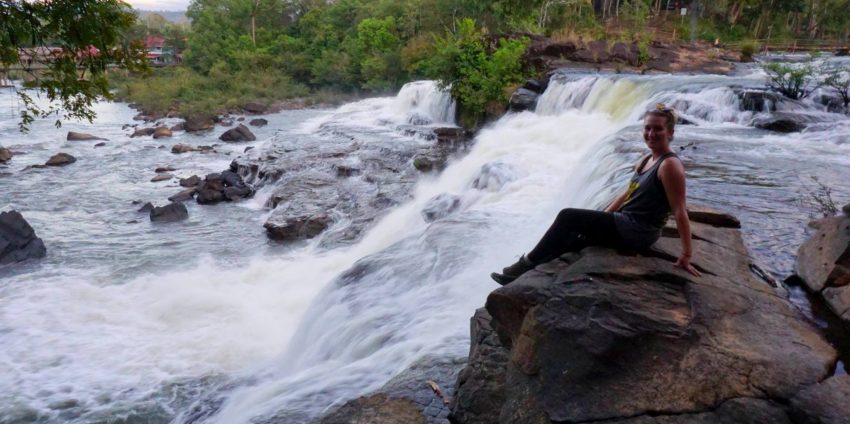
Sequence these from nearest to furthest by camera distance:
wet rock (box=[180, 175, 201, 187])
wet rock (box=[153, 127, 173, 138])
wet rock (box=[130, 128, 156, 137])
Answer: wet rock (box=[180, 175, 201, 187]), wet rock (box=[153, 127, 173, 138]), wet rock (box=[130, 128, 156, 137])

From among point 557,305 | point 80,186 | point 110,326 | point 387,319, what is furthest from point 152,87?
point 557,305

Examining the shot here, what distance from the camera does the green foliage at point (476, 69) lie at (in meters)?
19.4

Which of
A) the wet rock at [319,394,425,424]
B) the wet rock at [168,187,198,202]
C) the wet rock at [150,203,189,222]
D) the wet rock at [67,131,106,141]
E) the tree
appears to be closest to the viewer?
the wet rock at [319,394,425,424]

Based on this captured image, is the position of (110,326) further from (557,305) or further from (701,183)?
(701,183)

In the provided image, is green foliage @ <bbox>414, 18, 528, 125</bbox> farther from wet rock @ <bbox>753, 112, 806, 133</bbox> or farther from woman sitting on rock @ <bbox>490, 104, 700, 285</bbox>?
woman sitting on rock @ <bbox>490, 104, 700, 285</bbox>

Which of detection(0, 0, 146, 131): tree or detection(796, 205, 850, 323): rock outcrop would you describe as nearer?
detection(796, 205, 850, 323): rock outcrop

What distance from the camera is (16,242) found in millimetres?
11023

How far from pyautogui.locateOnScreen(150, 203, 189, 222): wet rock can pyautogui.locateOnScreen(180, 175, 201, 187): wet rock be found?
9.31 feet

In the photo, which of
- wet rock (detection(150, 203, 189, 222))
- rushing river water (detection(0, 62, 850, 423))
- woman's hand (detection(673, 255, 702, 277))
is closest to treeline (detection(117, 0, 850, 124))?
rushing river water (detection(0, 62, 850, 423))

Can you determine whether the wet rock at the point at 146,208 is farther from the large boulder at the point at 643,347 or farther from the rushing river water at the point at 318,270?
the large boulder at the point at 643,347

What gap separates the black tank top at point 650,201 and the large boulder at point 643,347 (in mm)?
256

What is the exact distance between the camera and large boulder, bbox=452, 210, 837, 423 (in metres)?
2.88

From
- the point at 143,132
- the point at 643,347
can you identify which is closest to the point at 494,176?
the point at 643,347

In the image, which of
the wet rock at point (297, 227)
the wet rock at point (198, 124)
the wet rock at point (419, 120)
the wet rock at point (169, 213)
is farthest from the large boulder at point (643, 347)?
the wet rock at point (198, 124)
